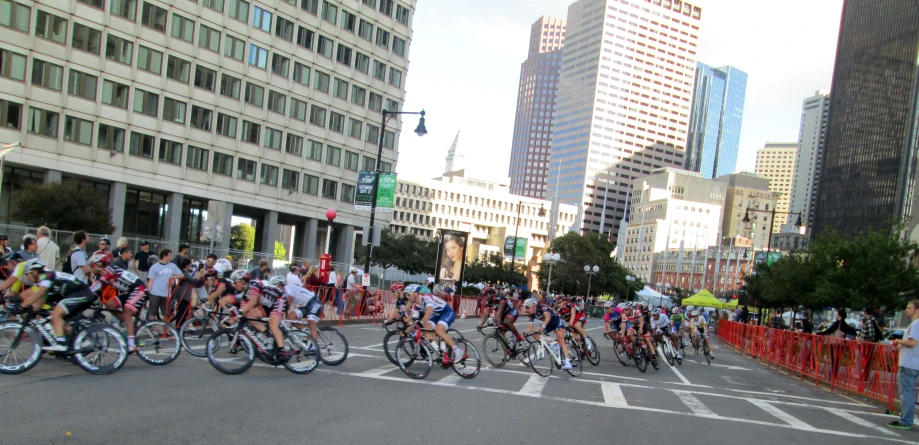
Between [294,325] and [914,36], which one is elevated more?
[914,36]

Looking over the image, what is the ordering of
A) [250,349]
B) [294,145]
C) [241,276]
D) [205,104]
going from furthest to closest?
[294,145] < [205,104] < [241,276] < [250,349]

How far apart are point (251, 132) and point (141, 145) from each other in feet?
28.6

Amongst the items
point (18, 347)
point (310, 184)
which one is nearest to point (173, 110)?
point (310, 184)

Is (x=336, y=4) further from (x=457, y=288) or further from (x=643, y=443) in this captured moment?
(x=643, y=443)

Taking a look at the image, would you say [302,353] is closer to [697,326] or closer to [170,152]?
[697,326]

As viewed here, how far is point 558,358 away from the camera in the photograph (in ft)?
50.6

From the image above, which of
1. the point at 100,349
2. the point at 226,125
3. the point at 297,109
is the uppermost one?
the point at 297,109

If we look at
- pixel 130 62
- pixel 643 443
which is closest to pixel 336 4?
pixel 130 62

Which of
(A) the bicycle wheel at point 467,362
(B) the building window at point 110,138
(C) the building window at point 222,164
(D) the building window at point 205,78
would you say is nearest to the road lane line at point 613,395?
Result: (A) the bicycle wheel at point 467,362

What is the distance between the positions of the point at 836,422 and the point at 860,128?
148773 mm

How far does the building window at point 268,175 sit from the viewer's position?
55.0m

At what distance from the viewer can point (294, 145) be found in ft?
188

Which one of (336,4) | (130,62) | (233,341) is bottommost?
(233,341)

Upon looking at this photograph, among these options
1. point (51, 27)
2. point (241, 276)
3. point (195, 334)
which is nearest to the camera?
point (241, 276)
